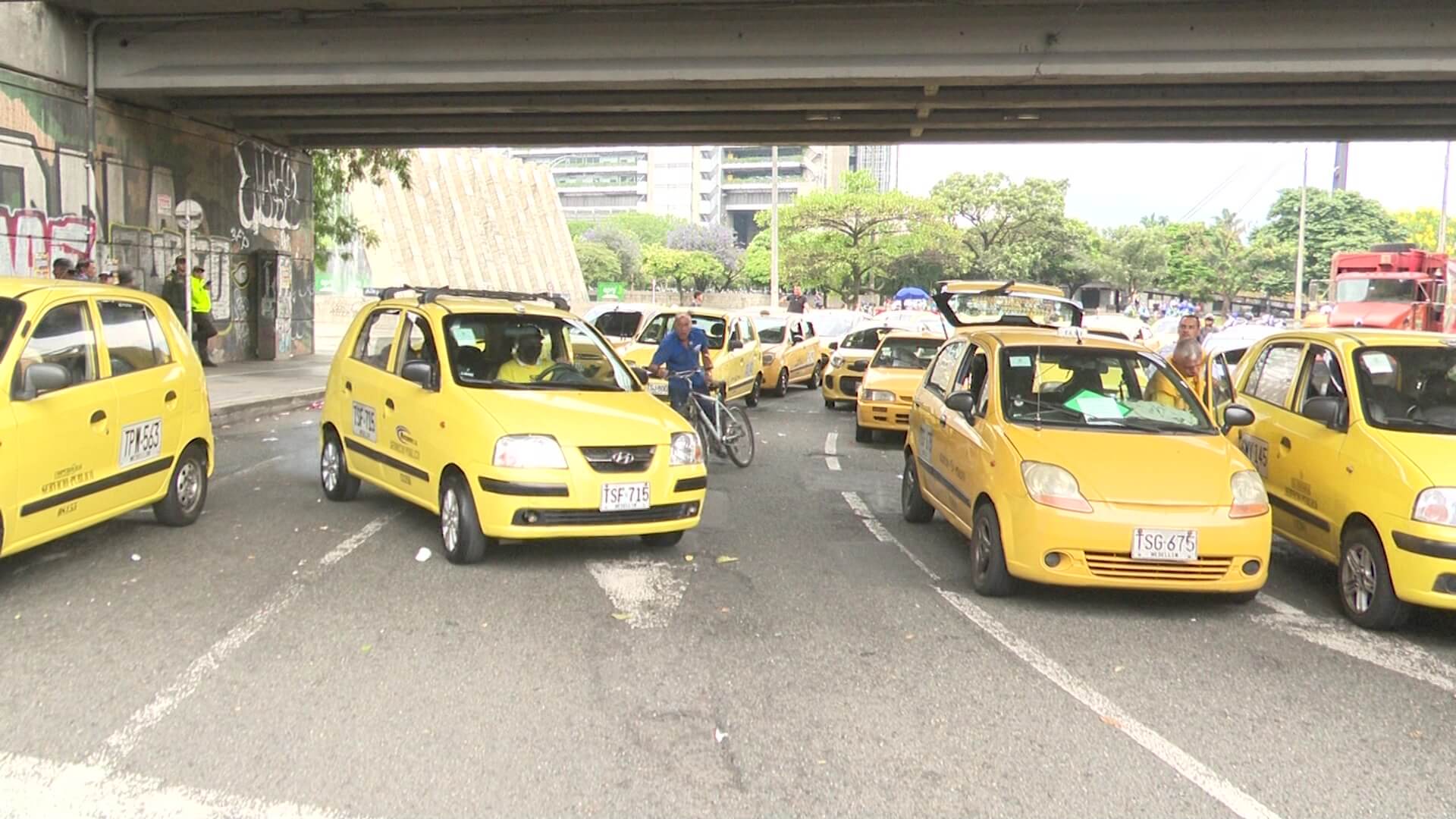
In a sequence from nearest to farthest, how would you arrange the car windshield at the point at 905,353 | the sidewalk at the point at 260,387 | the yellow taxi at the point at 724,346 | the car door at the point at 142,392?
the car door at the point at 142,392, the car windshield at the point at 905,353, the sidewalk at the point at 260,387, the yellow taxi at the point at 724,346

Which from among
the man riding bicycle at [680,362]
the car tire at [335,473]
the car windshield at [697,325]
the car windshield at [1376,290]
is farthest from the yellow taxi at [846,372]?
the car windshield at [1376,290]

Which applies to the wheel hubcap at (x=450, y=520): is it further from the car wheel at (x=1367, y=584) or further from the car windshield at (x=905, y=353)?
the car windshield at (x=905, y=353)

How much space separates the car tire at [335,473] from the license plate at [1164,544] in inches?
229

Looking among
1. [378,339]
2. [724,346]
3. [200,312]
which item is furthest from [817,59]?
[200,312]

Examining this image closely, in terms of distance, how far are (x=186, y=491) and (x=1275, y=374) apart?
25.4 feet

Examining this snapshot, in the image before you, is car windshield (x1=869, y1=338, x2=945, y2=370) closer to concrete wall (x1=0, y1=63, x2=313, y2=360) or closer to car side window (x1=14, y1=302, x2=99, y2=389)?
car side window (x1=14, y1=302, x2=99, y2=389)

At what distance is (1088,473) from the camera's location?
6.13 metres

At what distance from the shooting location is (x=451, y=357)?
741 centimetres

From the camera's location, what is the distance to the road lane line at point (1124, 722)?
12.6ft

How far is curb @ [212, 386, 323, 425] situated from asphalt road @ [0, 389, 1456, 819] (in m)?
6.69

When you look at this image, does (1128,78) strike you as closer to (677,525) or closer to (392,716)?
(677,525)

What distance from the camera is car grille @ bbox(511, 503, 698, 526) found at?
6535 millimetres

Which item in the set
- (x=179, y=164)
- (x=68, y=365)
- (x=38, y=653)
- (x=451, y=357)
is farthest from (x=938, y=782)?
(x=179, y=164)

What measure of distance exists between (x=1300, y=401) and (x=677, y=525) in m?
4.22
